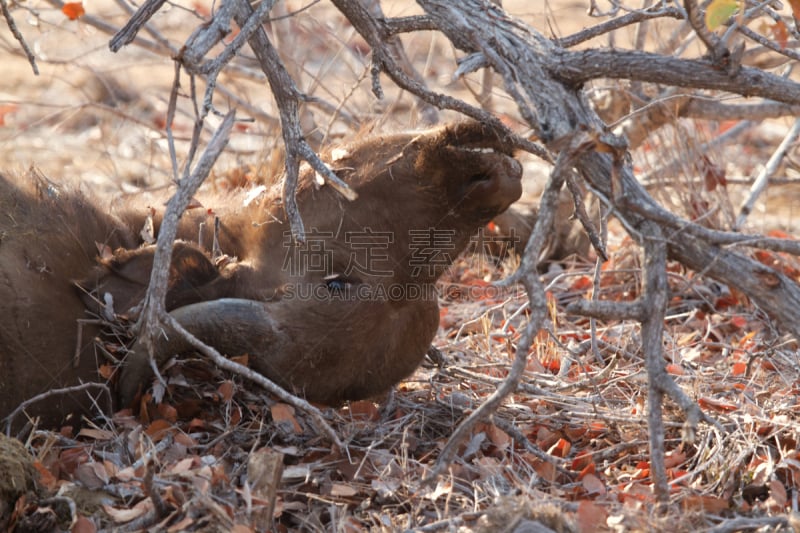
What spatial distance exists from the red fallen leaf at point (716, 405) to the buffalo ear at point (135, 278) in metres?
2.02

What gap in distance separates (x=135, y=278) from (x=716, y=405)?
7.81ft

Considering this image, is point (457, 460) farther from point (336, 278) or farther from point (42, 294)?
point (42, 294)

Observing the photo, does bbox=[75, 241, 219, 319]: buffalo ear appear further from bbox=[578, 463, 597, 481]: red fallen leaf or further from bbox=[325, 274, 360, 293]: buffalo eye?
bbox=[578, 463, 597, 481]: red fallen leaf

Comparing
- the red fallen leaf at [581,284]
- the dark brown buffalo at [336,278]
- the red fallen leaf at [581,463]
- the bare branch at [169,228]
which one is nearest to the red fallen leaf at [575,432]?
the red fallen leaf at [581,463]

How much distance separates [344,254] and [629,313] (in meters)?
1.30

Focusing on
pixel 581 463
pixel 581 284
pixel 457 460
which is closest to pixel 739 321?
pixel 581 284

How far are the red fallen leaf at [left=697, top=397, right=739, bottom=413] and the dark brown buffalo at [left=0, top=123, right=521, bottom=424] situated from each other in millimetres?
1134

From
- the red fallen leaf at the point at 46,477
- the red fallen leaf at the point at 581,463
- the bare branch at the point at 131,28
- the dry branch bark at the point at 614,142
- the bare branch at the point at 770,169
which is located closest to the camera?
the dry branch bark at the point at 614,142

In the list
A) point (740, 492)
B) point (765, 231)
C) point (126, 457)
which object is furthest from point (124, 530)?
point (765, 231)

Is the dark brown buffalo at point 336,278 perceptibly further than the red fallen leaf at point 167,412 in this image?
No

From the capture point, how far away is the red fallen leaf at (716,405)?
151 inches

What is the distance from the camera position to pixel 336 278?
12.0ft

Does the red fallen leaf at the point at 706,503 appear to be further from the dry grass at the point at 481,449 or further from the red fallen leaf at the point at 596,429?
the red fallen leaf at the point at 596,429

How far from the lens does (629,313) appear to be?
8.81 feet
